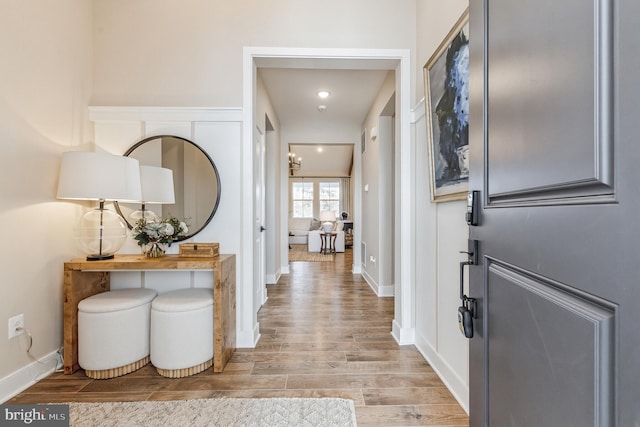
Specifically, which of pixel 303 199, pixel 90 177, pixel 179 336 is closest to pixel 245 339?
pixel 179 336

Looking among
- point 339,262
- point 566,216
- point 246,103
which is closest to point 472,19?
point 566,216

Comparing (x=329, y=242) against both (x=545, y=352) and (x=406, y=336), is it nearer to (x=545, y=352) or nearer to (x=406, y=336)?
(x=406, y=336)

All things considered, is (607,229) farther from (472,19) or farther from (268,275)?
(268,275)

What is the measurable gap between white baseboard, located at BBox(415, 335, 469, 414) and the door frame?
0.73 feet

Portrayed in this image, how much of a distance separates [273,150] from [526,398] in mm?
4250

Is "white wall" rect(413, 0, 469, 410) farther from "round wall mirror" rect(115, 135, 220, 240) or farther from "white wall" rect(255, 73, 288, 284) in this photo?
"white wall" rect(255, 73, 288, 284)

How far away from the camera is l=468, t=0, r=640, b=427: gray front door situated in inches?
17.4

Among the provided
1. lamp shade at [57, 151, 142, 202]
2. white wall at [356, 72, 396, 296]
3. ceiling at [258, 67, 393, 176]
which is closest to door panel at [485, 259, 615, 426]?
lamp shade at [57, 151, 142, 202]

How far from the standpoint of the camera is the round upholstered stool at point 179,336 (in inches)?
75.7

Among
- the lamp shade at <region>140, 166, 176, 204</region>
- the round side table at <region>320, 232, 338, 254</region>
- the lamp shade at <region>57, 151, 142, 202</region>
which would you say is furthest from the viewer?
the round side table at <region>320, 232, 338, 254</region>

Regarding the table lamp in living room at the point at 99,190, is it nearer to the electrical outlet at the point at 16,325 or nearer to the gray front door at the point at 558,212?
the electrical outlet at the point at 16,325

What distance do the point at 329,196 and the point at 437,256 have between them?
879cm

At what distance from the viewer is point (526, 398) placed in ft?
2.17

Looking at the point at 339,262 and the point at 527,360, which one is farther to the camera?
the point at 339,262
